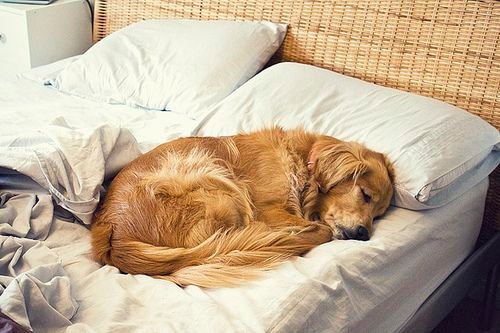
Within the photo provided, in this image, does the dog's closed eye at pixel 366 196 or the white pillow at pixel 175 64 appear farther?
the white pillow at pixel 175 64

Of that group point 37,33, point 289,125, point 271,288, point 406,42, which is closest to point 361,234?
point 271,288

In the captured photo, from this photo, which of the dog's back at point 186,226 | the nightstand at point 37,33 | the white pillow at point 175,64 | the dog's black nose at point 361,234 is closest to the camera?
the dog's back at point 186,226

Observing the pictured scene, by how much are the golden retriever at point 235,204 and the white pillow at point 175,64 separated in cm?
61

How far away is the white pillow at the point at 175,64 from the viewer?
2586mm

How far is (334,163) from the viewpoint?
192cm

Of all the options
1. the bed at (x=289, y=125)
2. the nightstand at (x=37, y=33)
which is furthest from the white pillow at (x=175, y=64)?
the nightstand at (x=37, y=33)

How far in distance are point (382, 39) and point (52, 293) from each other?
157cm

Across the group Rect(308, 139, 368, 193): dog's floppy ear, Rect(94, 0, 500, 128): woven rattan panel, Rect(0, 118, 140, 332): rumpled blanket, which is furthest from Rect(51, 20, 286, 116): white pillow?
Rect(308, 139, 368, 193): dog's floppy ear

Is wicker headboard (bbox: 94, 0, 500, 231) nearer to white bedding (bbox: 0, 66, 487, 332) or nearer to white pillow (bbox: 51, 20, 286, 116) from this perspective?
white pillow (bbox: 51, 20, 286, 116)

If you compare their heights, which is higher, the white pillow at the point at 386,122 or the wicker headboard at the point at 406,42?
the wicker headboard at the point at 406,42

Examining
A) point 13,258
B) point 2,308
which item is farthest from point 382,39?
point 2,308

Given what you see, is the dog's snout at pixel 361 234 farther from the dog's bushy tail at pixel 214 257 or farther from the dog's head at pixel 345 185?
the dog's bushy tail at pixel 214 257

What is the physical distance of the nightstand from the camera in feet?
10.3

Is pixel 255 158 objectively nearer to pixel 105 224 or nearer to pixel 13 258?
pixel 105 224
